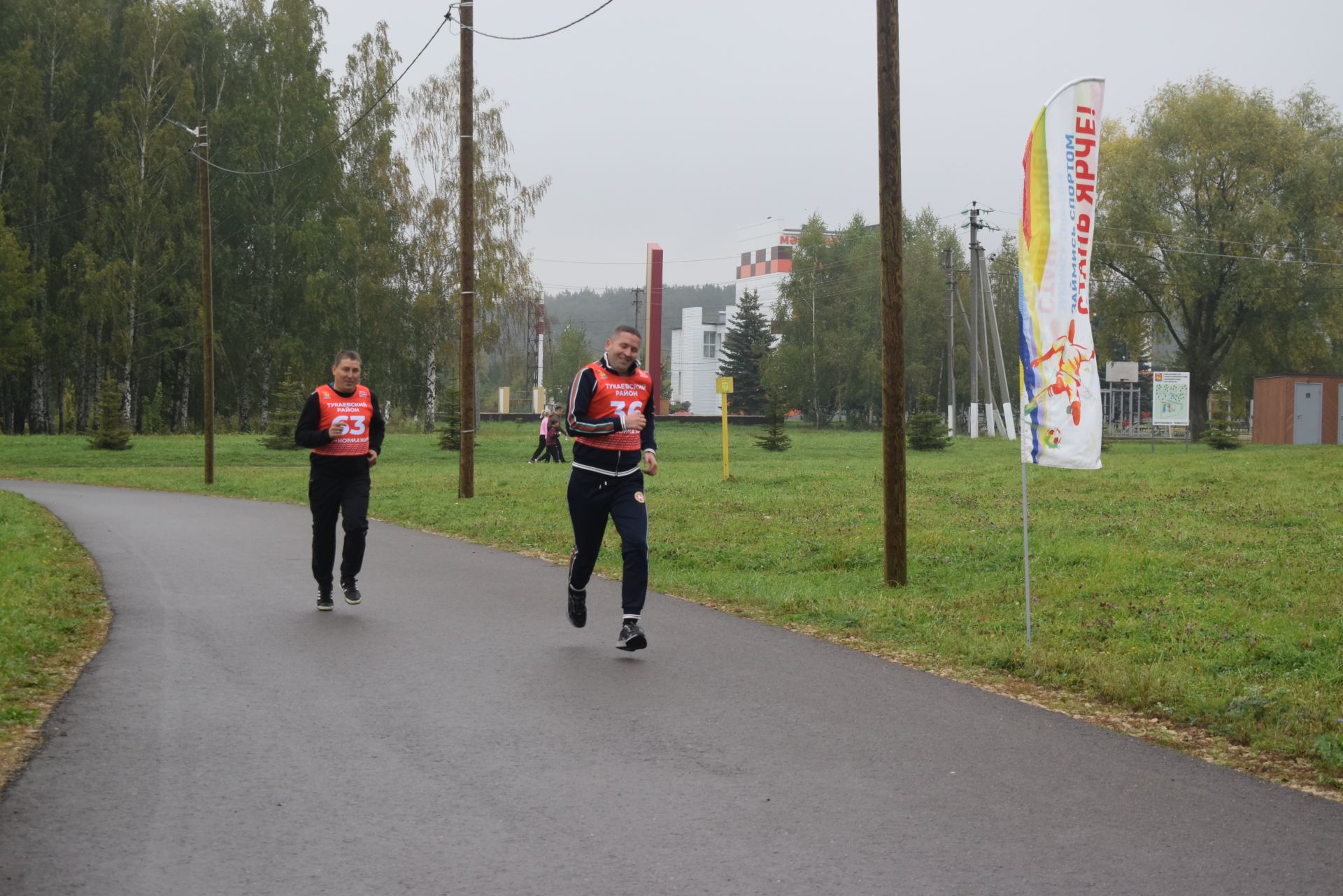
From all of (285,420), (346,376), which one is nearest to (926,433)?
(285,420)

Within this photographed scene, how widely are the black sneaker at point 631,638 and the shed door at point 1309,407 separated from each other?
4505 centimetres

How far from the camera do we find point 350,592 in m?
10.3

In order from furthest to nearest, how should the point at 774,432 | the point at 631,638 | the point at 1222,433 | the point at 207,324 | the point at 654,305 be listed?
the point at 654,305 → the point at 774,432 → the point at 1222,433 → the point at 207,324 → the point at 631,638

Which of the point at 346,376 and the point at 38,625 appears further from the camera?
the point at 346,376

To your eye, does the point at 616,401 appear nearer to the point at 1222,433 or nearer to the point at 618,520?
the point at 618,520

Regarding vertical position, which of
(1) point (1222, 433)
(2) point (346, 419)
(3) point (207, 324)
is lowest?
(1) point (1222, 433)

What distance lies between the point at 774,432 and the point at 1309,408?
19935 millimetres

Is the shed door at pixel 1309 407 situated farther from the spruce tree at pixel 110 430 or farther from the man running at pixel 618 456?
the man running at pixel 618 456

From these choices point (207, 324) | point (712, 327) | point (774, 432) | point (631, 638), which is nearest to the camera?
point (631, 638)

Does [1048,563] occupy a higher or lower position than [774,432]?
lower

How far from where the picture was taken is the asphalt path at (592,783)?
14.0 feet

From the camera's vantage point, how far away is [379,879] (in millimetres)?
4176

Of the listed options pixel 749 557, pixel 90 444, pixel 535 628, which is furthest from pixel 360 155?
pixel 535 628

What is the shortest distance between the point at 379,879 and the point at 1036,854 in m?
2.16
